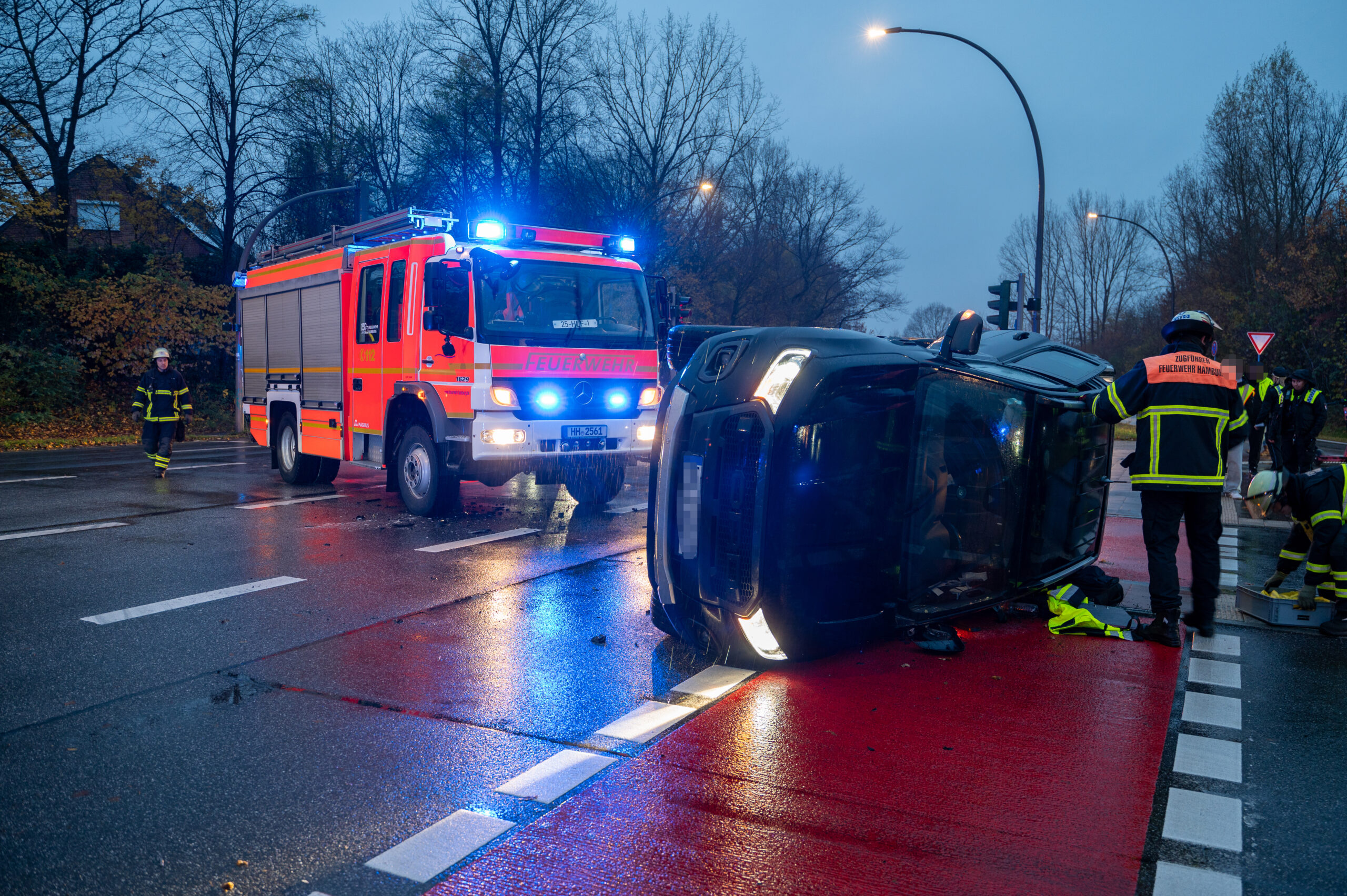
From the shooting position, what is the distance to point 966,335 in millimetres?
4895

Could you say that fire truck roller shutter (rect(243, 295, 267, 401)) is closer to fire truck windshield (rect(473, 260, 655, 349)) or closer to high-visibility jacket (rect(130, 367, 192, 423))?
high-visibility jacket (rect(130, 367, 192, 423))

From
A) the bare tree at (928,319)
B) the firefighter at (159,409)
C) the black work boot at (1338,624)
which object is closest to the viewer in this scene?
the black work boot at (1338,624)

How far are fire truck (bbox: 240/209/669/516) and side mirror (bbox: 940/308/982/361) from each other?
5.36 metres

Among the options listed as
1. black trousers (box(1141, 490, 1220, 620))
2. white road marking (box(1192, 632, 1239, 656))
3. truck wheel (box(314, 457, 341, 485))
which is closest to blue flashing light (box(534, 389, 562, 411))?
truck wheel (box(314, 457, 341, 485))

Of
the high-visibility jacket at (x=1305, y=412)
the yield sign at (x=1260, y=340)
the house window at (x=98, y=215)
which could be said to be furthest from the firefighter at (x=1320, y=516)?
the house window at (x=98, y=215)

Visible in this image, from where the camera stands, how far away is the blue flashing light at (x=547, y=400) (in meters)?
9.55

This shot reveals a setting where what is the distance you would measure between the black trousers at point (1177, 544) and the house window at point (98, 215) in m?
29.4

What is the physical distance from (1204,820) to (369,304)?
31.0 feet

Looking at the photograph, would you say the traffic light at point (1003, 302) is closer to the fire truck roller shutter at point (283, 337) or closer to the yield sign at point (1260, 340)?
the yield sign at point (1260, 340)

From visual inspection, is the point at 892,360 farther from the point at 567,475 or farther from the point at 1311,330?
Answer: the point at 1311,330

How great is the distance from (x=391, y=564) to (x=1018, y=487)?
473 cm

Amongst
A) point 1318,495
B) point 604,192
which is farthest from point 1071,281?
point 1318,495

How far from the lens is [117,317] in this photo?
24766 mm

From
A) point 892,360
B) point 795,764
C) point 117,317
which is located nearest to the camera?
point 795,764
